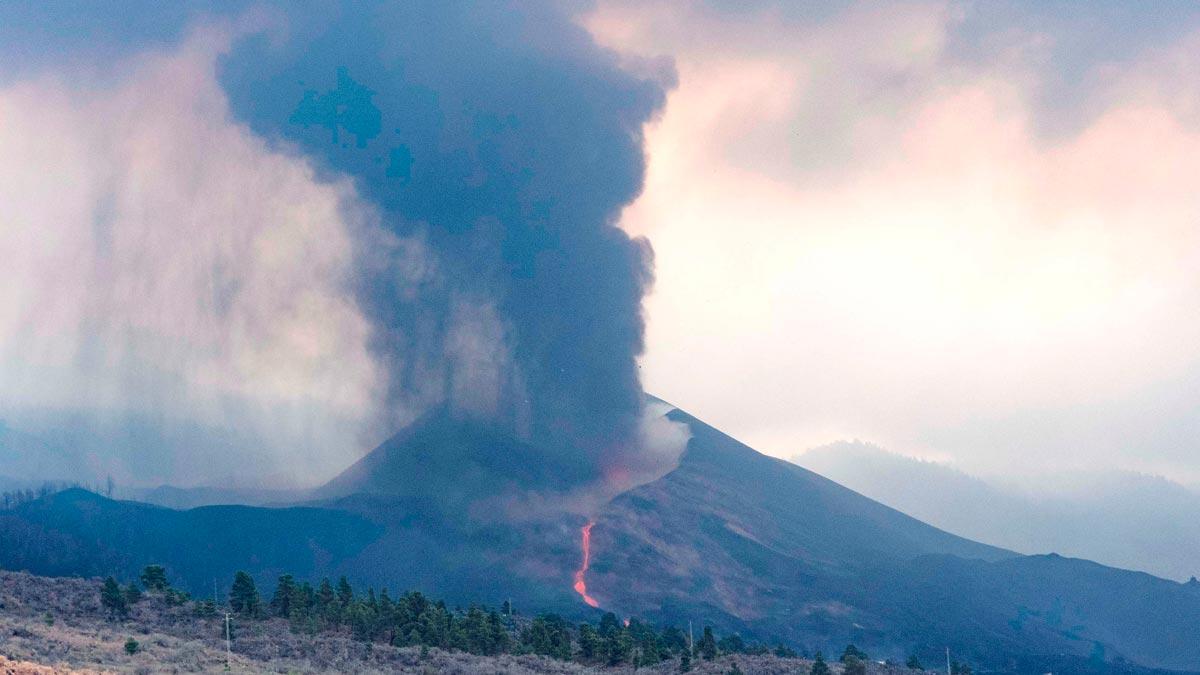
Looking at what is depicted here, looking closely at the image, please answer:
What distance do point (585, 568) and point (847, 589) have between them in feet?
123

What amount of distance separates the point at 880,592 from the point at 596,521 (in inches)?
1755

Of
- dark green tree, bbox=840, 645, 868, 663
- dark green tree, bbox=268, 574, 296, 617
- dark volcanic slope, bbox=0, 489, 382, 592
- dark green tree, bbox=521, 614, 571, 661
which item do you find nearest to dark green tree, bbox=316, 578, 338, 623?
dark green tree, bbox=268, 574, 296, 617

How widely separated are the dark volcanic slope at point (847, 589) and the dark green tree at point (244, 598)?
86.3 m

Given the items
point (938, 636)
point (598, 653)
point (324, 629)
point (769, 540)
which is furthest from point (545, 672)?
point (769, 540)

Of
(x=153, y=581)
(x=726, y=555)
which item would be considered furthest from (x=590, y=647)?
(x=726, y=555)

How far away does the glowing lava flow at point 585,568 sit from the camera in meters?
147

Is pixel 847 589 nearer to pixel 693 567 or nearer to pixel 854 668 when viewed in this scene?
pixel 693 567

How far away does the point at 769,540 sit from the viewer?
585ft

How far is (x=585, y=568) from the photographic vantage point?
160 m

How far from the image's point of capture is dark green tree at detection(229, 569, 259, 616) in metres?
60.8

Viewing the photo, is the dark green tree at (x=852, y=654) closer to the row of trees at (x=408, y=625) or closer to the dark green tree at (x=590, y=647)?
the row of trees at (x=408, y=625)

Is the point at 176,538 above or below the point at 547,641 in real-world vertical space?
above

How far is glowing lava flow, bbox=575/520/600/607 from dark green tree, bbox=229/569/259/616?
86173 mm

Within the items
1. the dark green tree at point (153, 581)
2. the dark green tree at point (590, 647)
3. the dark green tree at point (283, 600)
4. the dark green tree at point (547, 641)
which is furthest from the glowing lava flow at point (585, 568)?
the dark green tree at point (153, 581)
